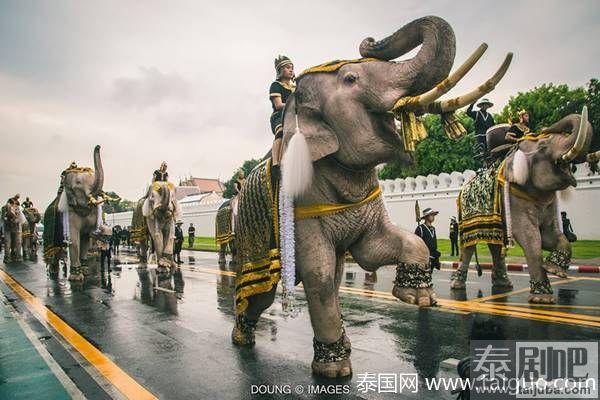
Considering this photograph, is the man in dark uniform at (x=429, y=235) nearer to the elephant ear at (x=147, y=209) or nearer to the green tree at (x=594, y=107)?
the elephant ear at (x=147, y=209)

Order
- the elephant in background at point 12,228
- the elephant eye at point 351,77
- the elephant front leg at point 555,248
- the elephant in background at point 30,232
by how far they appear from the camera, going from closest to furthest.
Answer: the elephant eye at point 351,77
the elephant front leg at point 555,248
the elephant in background at point 12,228
the elephant in background at point 30,232

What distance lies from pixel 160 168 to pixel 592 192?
16.2 metres

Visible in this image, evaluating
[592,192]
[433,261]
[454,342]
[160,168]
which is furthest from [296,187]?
[592,192]

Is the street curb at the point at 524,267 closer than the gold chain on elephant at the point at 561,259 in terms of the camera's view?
No

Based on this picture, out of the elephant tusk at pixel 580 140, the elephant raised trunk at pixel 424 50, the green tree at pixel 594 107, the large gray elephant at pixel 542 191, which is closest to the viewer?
the elephant raised trunk at pixel 424 50

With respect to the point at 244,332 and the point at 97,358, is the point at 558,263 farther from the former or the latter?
the point at 97,358

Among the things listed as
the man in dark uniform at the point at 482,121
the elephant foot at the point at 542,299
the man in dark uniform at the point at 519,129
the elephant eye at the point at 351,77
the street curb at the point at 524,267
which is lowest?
the street curb at the point at 524,267

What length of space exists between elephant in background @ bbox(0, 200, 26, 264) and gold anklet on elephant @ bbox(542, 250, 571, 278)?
19144mm

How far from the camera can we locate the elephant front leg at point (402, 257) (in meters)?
3.19

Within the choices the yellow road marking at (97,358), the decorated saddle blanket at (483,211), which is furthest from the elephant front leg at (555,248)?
the yellow road marking at (97,358)

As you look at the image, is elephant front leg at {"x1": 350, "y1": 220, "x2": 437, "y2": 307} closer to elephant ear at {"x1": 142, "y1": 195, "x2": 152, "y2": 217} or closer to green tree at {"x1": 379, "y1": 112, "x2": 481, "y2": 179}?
elephant ear at {"x1": 142, "y1": 195, "x2": 152, "y2": 217}

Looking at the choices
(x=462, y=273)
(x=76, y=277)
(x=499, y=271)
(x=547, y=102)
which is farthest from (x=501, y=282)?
(x=547, y=102)

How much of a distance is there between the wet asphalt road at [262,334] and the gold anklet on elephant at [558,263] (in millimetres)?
454

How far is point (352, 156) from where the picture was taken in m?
3.39
